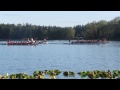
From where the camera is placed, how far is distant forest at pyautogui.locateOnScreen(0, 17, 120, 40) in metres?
6.81

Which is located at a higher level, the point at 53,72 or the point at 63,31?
the point at 63,31

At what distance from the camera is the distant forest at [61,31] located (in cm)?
681

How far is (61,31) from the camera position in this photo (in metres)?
7.89

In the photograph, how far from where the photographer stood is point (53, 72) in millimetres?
4137
